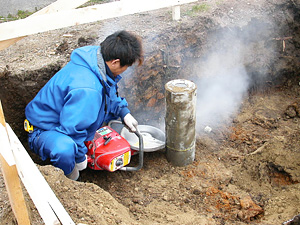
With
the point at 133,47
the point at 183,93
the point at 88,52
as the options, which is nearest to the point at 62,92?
the point at 88,52

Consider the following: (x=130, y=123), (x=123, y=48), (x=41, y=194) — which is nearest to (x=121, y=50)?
(x=123, y=48)

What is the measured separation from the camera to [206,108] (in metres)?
5.44

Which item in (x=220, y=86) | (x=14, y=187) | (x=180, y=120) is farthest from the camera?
(x=220, y=86)

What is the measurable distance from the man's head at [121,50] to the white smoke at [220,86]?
243cm

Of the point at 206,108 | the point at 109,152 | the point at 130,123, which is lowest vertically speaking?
the point at 206,108

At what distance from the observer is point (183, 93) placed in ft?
10.8

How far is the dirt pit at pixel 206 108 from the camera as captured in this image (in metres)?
3.05

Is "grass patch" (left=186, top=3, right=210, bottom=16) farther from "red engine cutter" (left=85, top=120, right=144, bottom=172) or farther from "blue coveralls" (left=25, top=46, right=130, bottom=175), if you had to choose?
"red engine cutter" (left=85, top=120, right=144, bottom=172)

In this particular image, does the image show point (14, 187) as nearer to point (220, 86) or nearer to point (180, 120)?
point (180, 120)

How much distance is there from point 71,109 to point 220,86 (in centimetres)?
365

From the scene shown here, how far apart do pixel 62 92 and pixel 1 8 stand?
4.82 m

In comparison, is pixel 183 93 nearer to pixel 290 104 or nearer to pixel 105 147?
pixel 105 147

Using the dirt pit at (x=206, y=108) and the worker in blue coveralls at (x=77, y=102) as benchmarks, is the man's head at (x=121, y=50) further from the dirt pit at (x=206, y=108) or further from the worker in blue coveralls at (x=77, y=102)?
the dirt pit at (x=206, y=108)

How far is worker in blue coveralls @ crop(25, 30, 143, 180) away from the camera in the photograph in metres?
2.76
